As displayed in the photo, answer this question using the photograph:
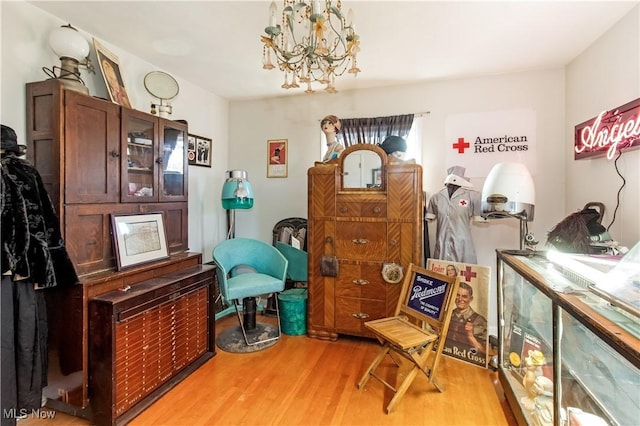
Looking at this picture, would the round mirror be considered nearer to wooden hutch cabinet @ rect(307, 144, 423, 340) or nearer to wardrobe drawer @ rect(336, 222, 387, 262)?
wooden hutch cabinet @ rect(307, 144, 423, 340)

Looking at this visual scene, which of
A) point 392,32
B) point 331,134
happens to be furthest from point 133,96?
point 392,32

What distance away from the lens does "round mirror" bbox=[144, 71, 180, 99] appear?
2827 mm

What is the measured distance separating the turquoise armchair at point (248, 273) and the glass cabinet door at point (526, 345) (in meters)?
1.82

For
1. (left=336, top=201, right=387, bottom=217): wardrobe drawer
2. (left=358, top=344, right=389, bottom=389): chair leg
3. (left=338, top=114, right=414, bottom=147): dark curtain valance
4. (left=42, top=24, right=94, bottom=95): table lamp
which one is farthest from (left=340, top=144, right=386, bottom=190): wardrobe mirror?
(left=42, top=24, right=94, bottom=95): table lamp

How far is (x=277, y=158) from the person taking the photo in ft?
12.9

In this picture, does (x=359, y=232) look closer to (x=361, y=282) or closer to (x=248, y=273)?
(x=361, y=282)

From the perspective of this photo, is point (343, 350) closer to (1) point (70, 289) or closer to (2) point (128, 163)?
(1) point (70, 289)

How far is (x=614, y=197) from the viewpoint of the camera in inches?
89.0

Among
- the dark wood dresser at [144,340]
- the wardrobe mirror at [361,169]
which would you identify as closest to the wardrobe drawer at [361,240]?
the wardrobe mirror at [361,169]

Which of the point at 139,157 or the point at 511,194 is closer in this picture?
the point at 511,194

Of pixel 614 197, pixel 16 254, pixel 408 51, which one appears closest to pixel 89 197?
pixel 16 254

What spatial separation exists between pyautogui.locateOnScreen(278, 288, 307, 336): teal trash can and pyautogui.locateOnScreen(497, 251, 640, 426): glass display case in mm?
1704

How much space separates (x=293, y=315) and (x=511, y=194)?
2160mm

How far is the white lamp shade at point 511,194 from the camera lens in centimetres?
235
